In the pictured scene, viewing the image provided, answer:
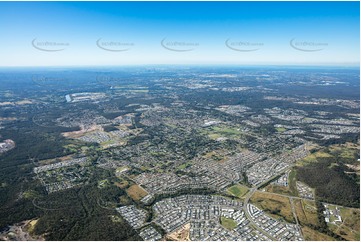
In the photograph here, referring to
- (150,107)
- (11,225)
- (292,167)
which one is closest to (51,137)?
(11,225)

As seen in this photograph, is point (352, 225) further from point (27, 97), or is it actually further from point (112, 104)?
point (27, 97)

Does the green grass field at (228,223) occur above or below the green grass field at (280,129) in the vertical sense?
above

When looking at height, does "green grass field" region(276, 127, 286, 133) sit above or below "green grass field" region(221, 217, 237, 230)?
below

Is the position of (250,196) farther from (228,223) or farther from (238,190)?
(228,223)

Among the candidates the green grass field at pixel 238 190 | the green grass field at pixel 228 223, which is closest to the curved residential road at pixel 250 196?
the green grass field at pixel 238 190

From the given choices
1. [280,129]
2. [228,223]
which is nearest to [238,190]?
[228,223]

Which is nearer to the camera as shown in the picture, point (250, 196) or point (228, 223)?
point (228, 223)

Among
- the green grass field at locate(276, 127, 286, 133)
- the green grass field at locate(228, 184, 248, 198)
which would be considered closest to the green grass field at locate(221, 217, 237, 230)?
the green grass field at locate(228, 184, 248, 198)

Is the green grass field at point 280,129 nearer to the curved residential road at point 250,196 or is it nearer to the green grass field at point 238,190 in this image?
the curved residential road at point 250,196

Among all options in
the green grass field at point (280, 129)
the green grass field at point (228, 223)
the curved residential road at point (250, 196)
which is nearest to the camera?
the curved residential road at point (250, 196)

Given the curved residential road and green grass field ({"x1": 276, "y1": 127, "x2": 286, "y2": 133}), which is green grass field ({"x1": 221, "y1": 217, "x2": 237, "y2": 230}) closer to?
the curved residential road

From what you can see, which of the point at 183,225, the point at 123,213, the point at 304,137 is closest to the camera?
the point at 183,225
